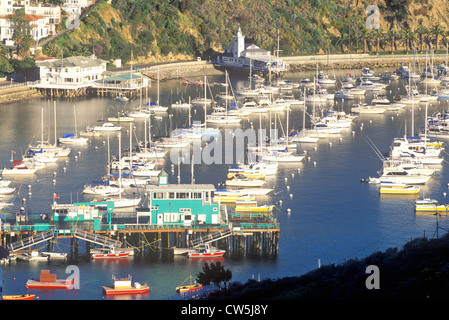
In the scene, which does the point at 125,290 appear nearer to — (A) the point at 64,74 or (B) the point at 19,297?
(B) the point at 19,297

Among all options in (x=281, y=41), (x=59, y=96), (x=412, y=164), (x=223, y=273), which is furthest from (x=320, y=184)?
(x=281, y=41)

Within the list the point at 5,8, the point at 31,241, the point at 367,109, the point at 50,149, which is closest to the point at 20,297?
the point at 31,241

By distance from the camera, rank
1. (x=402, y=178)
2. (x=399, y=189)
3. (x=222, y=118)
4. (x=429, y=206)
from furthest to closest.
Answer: (x=222, y=118) < (x=402, y=178) < (x=399, y=189) < (x=429, y=206)

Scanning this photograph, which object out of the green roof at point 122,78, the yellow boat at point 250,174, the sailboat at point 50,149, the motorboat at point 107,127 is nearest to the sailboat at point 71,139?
the sailboat at point 50,149

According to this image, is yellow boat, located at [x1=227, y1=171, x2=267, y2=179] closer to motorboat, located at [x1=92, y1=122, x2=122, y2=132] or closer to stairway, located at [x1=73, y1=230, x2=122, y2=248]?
stairway, located at [x1=73, y1=230, x2=122, y2=248]

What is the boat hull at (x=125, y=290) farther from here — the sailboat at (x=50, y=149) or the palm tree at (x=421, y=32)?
the palm tree at (x=421, y=32)

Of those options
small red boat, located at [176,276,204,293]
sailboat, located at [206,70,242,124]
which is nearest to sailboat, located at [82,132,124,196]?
small red boat, located at [176,276,204,293]

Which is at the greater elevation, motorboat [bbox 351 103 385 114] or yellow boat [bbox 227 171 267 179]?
motorboat [bbox 351 103 385 114]
